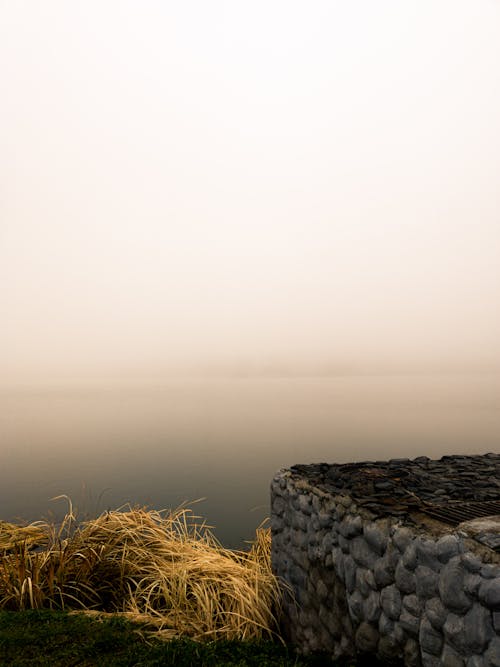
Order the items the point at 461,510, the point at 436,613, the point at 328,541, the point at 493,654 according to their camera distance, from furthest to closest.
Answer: the point at 328,541
the point at 461,510
the point at 436,613
the point at 493,654

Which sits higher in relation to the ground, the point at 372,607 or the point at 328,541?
the point at 328,541

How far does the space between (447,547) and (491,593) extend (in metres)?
0.35

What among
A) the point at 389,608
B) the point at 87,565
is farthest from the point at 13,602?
the point at 389,608

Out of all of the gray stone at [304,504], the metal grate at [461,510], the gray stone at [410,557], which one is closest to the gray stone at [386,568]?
the gray stone at [410,557]

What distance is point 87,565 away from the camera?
5.42m

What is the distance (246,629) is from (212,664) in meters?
0.92

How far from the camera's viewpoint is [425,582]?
2738 millimetres

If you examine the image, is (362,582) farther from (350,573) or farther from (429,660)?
(429,660)

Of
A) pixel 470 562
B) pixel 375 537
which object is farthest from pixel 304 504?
pixel 470 562

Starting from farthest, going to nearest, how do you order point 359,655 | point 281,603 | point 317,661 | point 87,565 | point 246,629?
point 87,565
point 281,603
point 246,629
point 317,661
point 359,655

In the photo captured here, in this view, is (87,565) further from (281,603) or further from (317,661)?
(317,661)

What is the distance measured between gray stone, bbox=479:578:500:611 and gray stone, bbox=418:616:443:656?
474 millimetres

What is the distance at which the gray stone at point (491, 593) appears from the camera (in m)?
2.28

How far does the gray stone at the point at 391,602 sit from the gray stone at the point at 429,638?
0.26m
